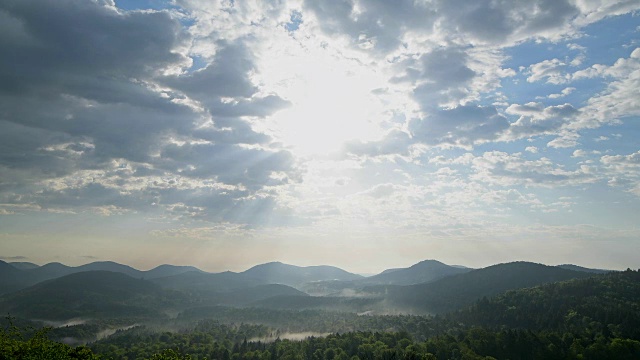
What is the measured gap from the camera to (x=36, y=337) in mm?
82750

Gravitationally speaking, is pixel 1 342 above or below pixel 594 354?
above

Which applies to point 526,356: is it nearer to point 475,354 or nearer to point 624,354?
point 475,354

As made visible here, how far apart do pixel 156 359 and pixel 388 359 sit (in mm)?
147619

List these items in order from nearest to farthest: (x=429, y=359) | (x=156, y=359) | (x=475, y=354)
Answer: (x=156, y=359) → (x=429, y=359) → (x=475, y=354)

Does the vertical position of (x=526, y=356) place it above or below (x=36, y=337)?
below

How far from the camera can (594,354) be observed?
586ft

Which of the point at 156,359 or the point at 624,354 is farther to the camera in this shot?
the point at 624,354

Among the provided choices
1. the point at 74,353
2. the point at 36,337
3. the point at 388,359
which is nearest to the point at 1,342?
the point at 36,337

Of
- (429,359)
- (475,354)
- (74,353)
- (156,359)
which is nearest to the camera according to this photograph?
(156,359)

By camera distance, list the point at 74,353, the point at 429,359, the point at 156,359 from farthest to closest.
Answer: the point at 429,359 → the point at 74,353 → the point at 156,359

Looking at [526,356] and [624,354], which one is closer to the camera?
[624,354]

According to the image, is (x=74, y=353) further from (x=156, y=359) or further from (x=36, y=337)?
(x=156, y=359)

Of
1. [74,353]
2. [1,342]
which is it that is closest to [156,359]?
[74,353]

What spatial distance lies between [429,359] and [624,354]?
88281 millimetres
